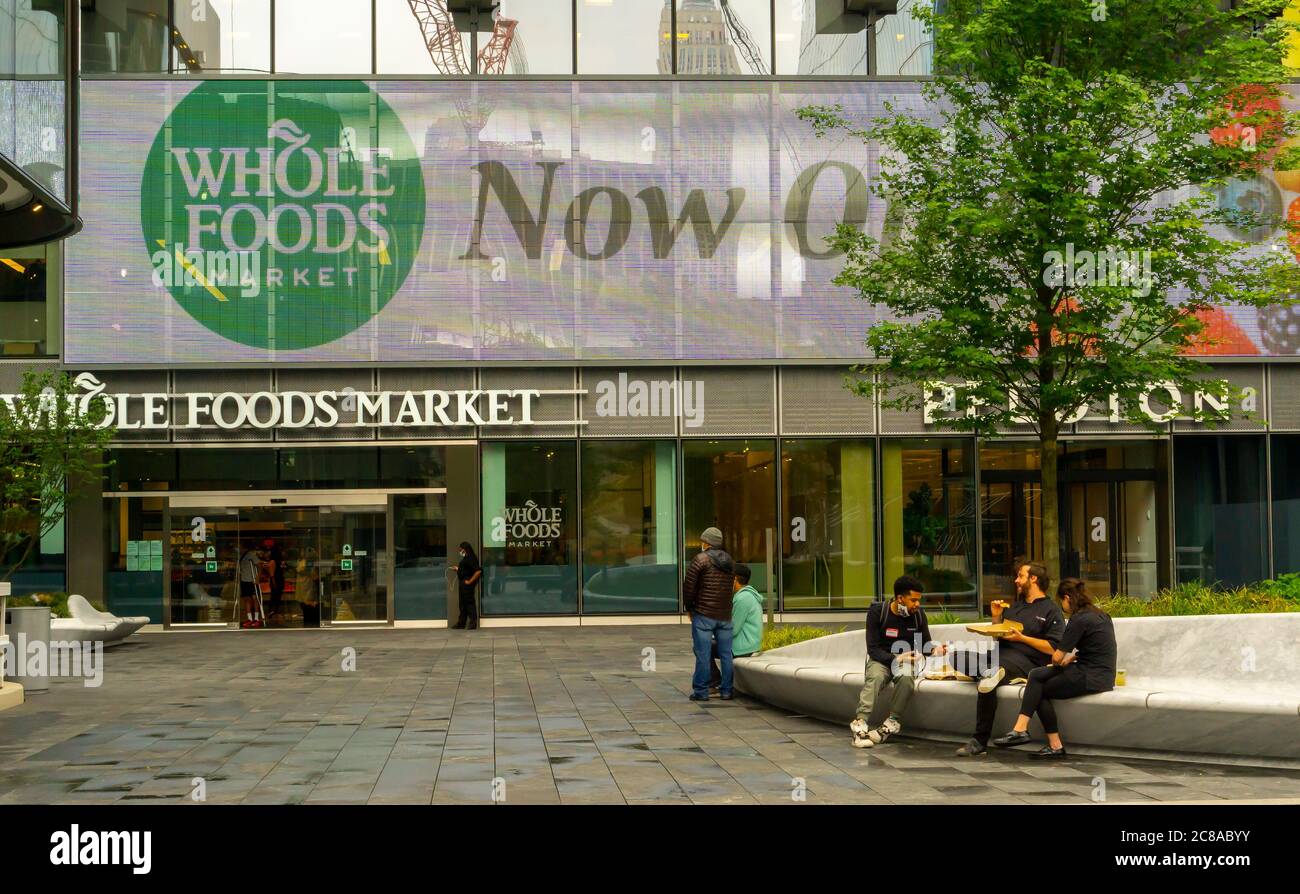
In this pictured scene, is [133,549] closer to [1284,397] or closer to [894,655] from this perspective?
[894,655]

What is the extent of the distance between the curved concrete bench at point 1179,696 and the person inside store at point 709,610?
7.58 ft

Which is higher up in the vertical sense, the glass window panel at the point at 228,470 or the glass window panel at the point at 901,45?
the glass window panel at the point at 901,45

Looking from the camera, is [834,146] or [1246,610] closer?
[1246,610]

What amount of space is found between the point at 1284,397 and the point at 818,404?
9.27 m

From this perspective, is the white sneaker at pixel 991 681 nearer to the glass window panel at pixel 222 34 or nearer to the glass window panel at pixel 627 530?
the glass window panel at pixel 627 530

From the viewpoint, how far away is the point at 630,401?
27859 millimetres

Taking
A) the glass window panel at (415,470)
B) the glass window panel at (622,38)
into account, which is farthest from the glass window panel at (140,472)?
the glass window panel at (622,38)

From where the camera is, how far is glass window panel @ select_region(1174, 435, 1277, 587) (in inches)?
1128

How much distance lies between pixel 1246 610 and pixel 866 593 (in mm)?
13988

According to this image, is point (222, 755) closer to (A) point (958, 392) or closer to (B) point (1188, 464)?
(A) point (958, 392)

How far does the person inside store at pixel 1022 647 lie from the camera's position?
11266 mm

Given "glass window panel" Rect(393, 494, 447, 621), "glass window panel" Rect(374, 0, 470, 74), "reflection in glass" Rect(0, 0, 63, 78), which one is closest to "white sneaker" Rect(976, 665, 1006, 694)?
"reflection in glass" Rect(0, 0, 63, 78)

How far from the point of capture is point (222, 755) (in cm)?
1180
